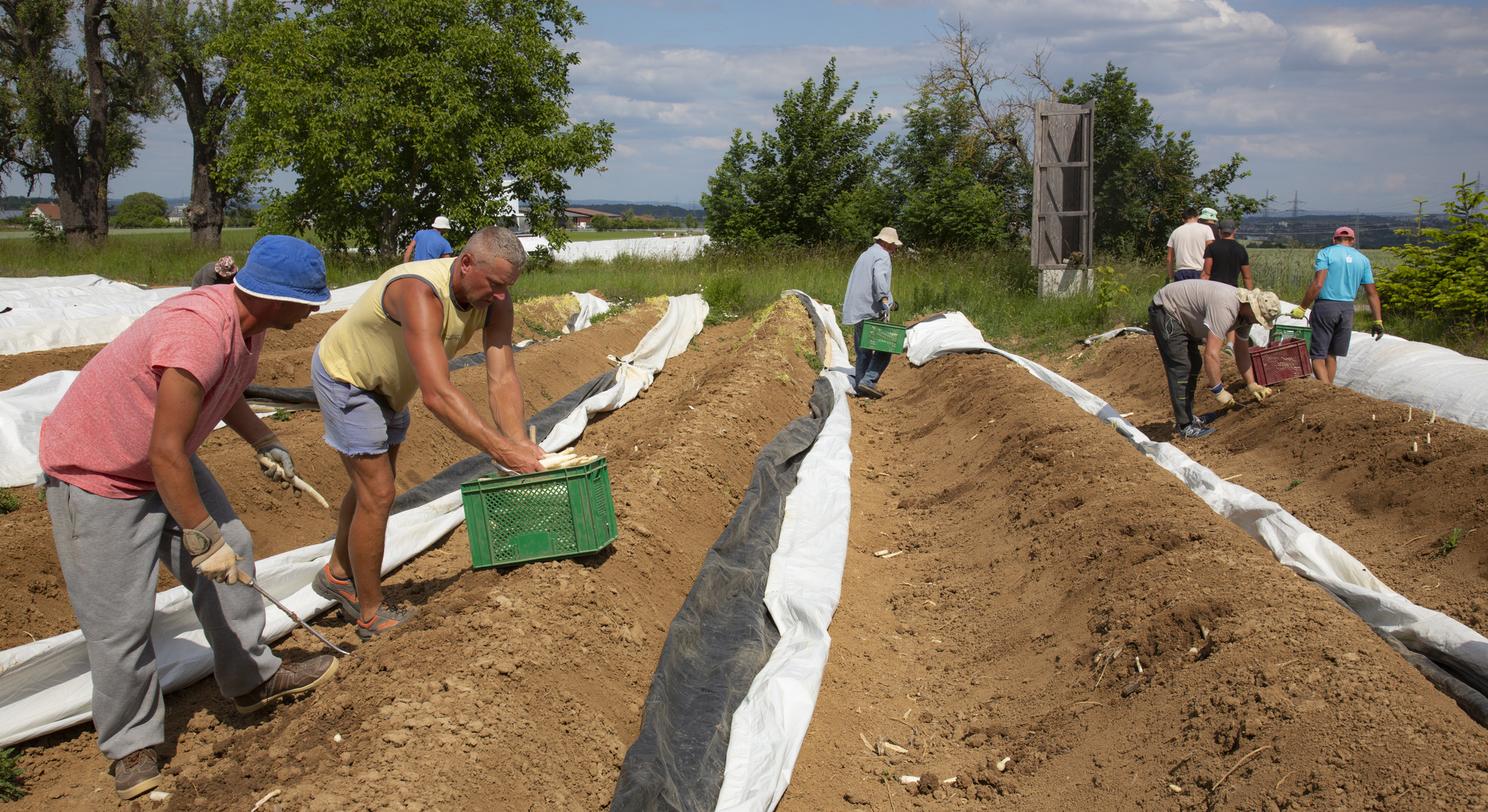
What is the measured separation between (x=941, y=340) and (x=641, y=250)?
1443 cm

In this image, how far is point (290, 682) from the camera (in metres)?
2.84

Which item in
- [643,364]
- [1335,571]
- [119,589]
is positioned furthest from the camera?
[643,364]

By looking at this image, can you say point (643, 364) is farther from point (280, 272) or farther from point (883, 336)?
point (280, 272)

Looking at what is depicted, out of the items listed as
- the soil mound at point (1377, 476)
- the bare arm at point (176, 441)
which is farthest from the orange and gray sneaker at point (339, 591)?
the soil mound at point (1377, 476)

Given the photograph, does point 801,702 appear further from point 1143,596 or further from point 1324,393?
point 1324,393

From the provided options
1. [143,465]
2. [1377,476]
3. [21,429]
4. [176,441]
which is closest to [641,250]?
[21,429]

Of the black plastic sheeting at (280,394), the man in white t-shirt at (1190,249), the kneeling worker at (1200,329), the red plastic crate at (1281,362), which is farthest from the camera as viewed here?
the man in white t-shirt at (1190,249)

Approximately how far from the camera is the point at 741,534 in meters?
4.32

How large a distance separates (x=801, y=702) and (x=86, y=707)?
2449mm

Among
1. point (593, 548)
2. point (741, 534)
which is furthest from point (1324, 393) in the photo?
point (593, 548)

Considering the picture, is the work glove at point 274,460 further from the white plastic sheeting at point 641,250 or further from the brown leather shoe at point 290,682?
the white plastic sheeting at point 641,250

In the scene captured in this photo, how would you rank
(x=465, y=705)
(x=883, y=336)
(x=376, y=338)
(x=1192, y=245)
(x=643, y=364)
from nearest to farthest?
(x=465, y=705)
(x=376, y=338)
(x=883, y=336)
(x=1192, y=245)
(x=643, y=364)

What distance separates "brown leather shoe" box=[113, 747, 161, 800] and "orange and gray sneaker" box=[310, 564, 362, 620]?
99 cm

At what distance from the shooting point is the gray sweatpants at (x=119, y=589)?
7.71 feet
